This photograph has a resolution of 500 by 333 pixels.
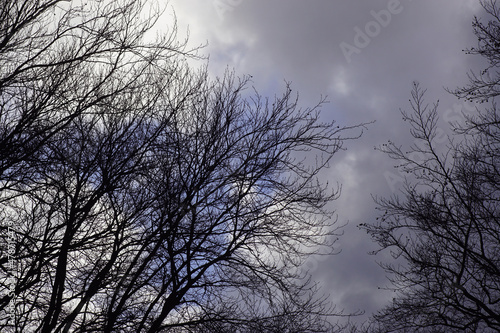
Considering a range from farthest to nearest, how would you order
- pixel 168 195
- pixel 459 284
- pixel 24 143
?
pixel 459 284
pixel 168 195
pixel 24 143

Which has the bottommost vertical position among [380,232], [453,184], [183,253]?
[183,253]

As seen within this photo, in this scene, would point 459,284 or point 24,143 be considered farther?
point 459,284

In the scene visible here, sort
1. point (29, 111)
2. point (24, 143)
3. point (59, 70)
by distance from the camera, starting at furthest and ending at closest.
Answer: point (59, 70), point (29, 111), point (24, 143)

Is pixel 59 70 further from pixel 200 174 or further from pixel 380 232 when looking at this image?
pixel 380 232

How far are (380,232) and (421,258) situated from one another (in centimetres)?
113

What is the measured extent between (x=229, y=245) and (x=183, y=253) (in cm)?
74

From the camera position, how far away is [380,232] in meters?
11.2

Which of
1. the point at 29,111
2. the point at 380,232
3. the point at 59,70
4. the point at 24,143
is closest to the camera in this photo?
the point at 24,143

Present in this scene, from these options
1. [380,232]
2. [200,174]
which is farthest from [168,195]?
[380,232]

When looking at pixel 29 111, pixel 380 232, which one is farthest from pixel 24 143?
pixel 380 232

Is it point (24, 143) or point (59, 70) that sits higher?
point (59, 70)

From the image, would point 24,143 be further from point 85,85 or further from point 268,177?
point 268,177

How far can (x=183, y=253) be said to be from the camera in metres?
6.86

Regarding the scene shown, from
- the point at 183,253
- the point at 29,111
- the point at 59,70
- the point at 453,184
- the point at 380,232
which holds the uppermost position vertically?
the point at 453,184
